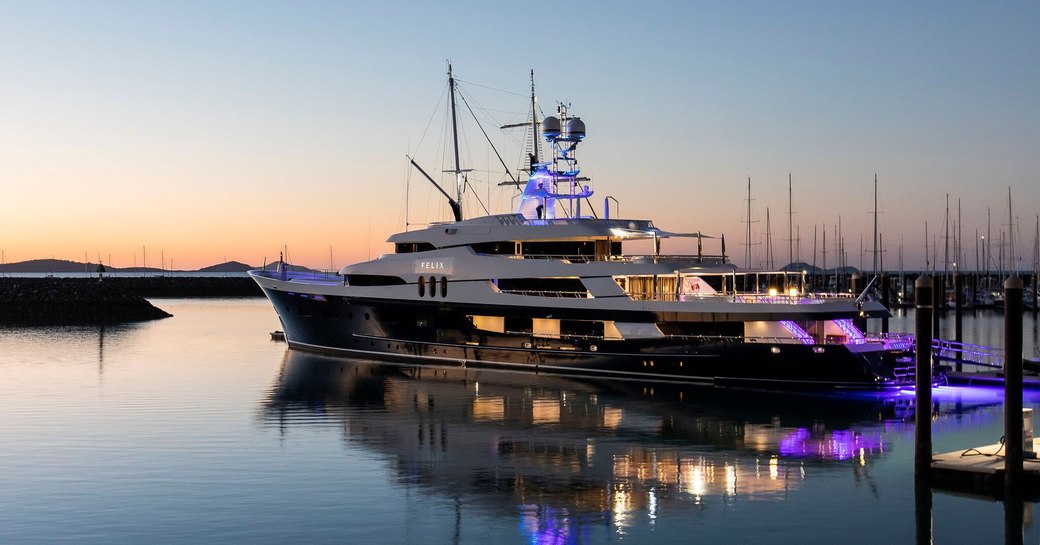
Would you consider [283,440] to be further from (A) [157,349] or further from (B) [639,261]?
(A) [157,349]

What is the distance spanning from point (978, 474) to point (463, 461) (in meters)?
9.02

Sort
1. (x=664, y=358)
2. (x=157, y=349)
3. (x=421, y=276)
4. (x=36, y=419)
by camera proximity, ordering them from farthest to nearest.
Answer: (x=157, y=349) < (x=421, y=276) < (x=664, y=358) < (x=36, y=419)

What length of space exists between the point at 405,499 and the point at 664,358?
585 inches

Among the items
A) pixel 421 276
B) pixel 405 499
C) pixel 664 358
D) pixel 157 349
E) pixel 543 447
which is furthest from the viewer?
pixel 157 349

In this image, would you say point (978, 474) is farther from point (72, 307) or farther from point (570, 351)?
point (72, 307)

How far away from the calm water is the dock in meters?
0.27

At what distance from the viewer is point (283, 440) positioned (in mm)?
22953

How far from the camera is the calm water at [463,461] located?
15414mm

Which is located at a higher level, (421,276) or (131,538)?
(421,276)

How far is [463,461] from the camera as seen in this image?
20188 millimetres

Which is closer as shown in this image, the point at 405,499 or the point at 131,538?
the point at 131,538

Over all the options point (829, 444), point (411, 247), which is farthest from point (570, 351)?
point (829, 444)

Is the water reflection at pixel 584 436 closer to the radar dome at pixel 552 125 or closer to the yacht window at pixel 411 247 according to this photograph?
the yacht window at pixel 411 247

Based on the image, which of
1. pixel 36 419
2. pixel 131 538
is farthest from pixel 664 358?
pixel 131 538
